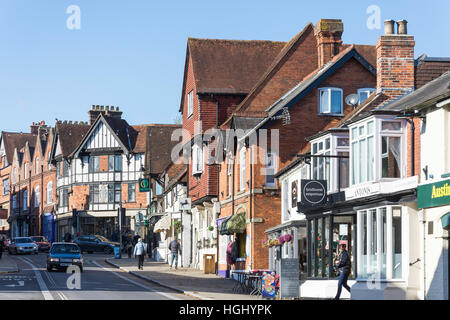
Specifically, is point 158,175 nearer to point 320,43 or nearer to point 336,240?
point 320,43

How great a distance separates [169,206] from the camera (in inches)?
2452

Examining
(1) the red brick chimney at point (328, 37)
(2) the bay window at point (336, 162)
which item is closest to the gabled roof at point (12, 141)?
(1) the red brick chimney at point (328, 37)

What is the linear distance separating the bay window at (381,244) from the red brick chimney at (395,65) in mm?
4894

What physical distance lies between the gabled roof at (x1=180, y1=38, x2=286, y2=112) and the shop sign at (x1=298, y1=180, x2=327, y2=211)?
1876cm

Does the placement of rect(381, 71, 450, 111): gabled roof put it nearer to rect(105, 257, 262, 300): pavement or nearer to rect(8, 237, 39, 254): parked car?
rect(105, 257, 262, 300): pavement

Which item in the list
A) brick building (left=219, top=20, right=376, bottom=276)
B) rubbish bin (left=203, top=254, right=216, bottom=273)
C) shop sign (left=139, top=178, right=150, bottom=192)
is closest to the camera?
brick building (left=219, top=20, right=376, bottom=276)

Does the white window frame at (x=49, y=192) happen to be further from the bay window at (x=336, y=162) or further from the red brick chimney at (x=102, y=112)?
the bay window at (x=336, y=162)

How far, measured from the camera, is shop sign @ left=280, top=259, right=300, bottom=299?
27281 millimetres

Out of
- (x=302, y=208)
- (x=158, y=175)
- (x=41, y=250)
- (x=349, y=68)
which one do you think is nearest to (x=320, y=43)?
(x=349, y=68)

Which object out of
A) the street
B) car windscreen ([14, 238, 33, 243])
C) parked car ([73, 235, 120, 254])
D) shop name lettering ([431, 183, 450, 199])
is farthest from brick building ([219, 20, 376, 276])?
parked car ([73, 235, 120, 254])

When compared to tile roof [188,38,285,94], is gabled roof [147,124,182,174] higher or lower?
lower
